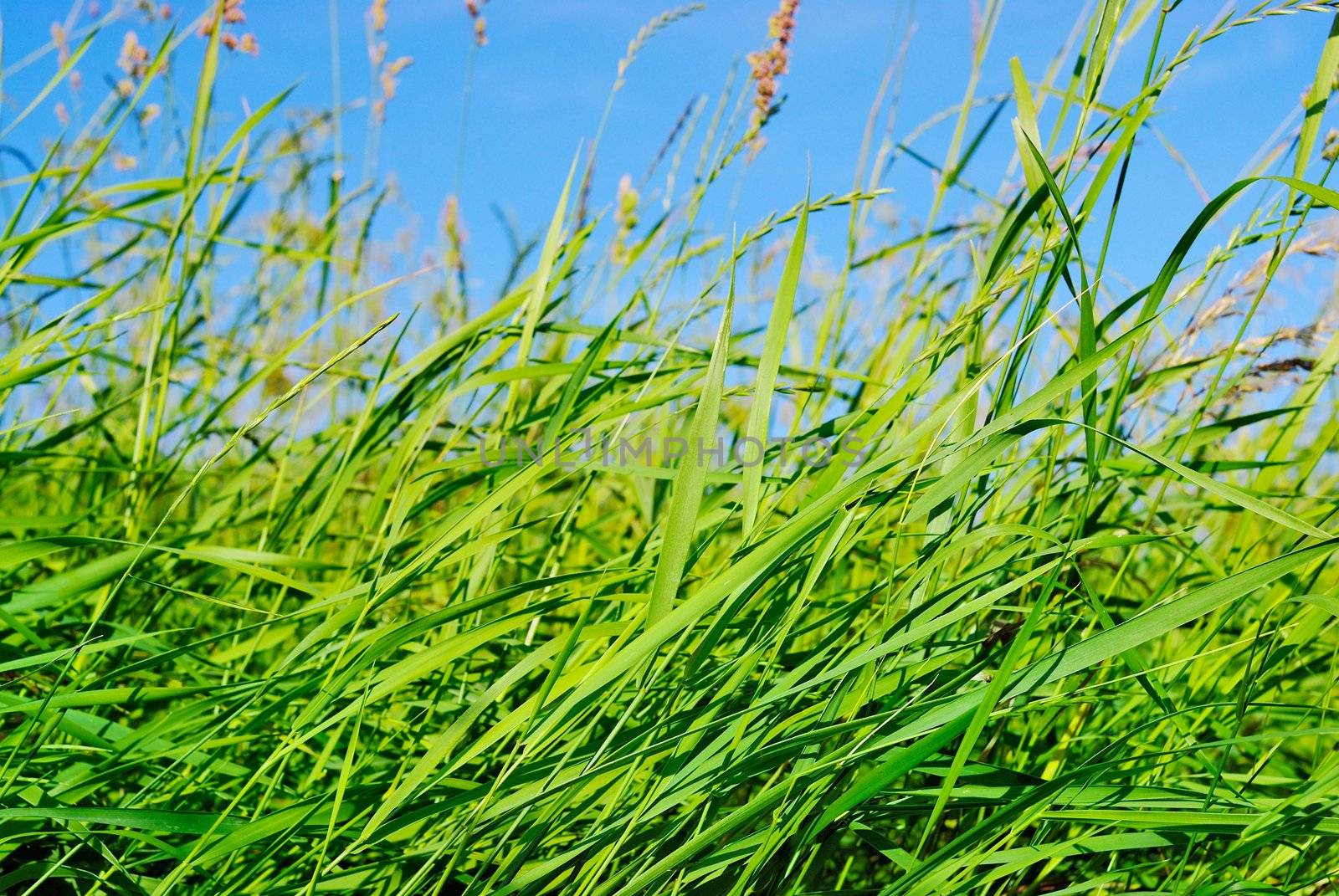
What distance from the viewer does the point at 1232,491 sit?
68 cm

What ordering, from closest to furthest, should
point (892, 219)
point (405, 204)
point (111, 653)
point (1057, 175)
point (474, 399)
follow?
point (1057, 175) → point (111, 653) → point (474, 399) → point (892, 219) → point (405, 204)

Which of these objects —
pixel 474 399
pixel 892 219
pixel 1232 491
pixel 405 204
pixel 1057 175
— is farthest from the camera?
pixel 405 204

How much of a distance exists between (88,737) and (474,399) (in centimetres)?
56

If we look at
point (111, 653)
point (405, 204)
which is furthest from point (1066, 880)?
point (405, 204)

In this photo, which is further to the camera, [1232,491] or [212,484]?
[212,484]

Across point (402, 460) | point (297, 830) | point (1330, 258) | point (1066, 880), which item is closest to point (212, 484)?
point (402, 460)

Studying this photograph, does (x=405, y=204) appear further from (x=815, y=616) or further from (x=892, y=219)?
(x=815, y=616)

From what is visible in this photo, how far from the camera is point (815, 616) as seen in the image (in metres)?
1.36

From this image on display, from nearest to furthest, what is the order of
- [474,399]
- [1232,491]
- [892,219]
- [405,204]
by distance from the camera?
1. [1232,491]
2. [474,399]
3. [892,219]
4. [405,204]

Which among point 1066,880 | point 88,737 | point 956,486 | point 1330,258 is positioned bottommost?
point 1066,880

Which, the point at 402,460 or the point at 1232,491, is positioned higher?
the point at 1232,491

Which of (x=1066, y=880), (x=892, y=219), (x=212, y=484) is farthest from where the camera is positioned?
(x=892, y=219)

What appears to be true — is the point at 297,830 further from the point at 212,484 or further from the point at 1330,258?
the point at 212,484

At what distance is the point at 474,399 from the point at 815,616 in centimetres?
54
